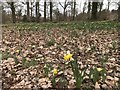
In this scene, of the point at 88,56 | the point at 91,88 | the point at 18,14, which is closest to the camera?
the point at 91,88

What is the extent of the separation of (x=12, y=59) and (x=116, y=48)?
2.10 m

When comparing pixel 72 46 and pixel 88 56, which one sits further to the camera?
→ pixel 72 46

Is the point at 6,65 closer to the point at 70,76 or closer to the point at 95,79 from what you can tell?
the point at 70,76

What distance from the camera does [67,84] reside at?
2820 millimetres

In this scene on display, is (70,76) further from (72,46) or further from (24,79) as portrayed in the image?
(72,46)

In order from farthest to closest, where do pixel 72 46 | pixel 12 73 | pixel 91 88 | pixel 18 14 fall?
pixel 18 14 → pixel 72 46 → pixel 12 73 → pixel 91 88

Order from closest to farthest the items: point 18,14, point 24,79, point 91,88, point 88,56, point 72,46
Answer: point 91,88, point 24,79, point 88,56, point 72,46, point 18,14

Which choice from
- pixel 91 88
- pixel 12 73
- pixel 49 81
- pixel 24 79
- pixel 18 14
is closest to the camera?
pixel 91 88

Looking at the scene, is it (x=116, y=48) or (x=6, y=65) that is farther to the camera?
(x=116, y=48)

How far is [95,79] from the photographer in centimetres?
279

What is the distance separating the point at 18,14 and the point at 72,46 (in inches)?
1160

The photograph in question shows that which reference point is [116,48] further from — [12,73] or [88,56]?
[12,73]

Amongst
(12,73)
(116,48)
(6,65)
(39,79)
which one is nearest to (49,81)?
(39,79)

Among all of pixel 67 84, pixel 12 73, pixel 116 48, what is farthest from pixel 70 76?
pixel 116 48
